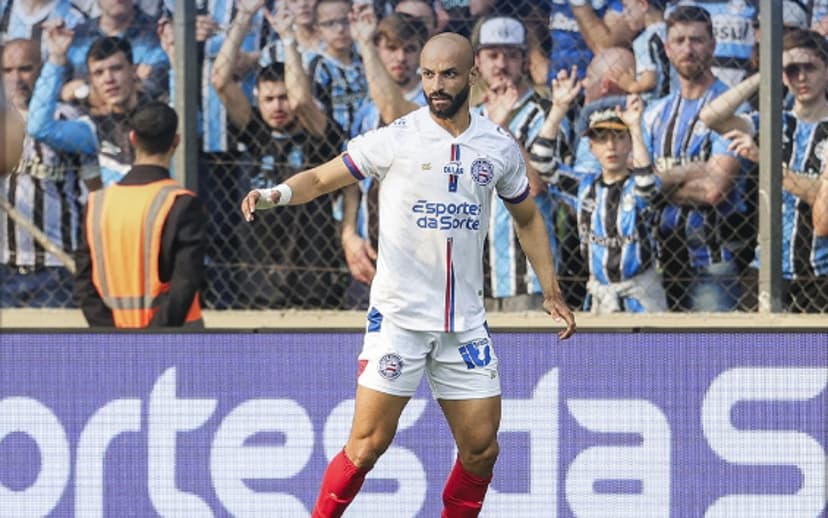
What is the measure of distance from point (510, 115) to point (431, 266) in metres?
2.21

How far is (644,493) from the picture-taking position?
21.7ft

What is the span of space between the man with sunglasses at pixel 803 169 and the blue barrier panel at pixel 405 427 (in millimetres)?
1295

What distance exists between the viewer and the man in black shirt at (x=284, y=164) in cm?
821

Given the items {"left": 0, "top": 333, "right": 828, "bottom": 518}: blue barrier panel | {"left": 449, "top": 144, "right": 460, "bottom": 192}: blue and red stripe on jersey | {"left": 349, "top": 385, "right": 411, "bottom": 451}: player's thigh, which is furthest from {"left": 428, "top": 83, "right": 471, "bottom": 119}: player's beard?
{"left": 0, "top": 333, "right": 828, "bottom": 518}: blue barrier panel

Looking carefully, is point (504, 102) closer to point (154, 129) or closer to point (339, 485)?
point (154, 129)

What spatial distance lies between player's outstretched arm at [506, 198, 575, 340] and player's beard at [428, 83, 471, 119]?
502 mm

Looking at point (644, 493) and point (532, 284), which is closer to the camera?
point (644, 493)

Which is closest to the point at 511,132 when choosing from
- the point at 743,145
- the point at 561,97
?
the point at 561,97

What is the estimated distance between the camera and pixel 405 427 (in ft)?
22.0

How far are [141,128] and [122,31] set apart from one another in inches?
64.6

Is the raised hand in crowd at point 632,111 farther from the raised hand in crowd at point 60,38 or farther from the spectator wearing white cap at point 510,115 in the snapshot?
the raised hand in crowd at point 60,38

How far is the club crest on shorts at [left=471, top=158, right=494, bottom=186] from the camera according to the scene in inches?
234

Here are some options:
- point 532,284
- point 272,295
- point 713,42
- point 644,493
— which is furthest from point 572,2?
point 644,493

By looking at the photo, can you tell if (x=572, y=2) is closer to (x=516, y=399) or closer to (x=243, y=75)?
(x=243, y=75)
